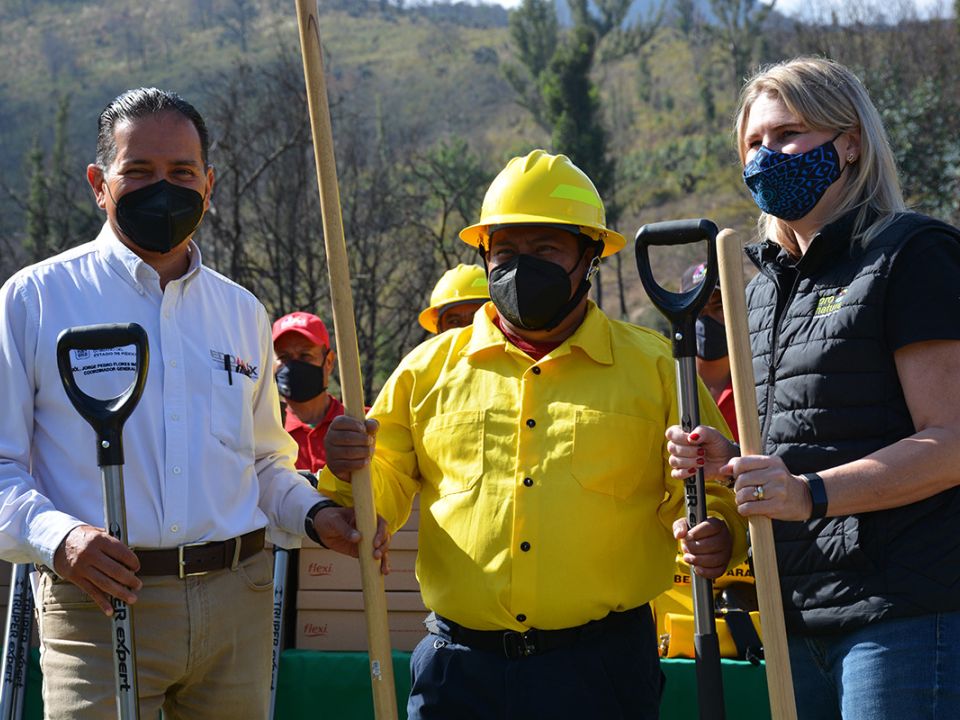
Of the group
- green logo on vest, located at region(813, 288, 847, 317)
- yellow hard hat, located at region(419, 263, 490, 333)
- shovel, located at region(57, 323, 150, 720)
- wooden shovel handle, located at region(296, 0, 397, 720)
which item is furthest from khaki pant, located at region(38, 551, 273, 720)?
yellow hard hat, located at region(419, 263, 490, 333)

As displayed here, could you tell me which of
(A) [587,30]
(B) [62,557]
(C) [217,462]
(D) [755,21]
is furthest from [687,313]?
(D) [755,21]

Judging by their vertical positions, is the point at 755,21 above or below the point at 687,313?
above

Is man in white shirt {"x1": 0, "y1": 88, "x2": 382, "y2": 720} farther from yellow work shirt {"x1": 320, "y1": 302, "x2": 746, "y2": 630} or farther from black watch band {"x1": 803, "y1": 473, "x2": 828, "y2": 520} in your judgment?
black watch band {"x1": 803, "y1": 473, "x2": 828, "y2": 520}

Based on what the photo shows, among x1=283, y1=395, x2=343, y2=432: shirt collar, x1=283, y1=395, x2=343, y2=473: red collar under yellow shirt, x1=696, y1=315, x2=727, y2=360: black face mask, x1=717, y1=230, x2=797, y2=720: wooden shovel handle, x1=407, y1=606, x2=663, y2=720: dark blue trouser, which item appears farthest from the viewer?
x1=283, y1=395, x2=343, y2=432: shirt collar

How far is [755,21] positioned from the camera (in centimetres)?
4700

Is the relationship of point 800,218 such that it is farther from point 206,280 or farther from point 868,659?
point 206,280

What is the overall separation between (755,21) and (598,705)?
47253 millimetres

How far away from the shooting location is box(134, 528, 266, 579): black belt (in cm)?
323

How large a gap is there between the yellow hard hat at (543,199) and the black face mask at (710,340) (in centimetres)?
263

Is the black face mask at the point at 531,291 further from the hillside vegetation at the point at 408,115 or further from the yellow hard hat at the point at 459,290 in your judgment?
the yellow hard hat at the point at 459,290

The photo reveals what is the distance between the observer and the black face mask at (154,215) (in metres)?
3.38

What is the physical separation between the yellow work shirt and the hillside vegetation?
161 centimetres

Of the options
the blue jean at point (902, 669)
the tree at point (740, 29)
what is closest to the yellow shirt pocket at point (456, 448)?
the blue jean at point (902, 669)

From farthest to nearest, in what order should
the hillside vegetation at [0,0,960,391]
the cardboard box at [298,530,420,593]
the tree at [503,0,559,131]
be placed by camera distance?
the tree at [503,0,559,131]
the hillside vegetation at [0,0,960,391]
the cardboard box at [298,530,420,593]
